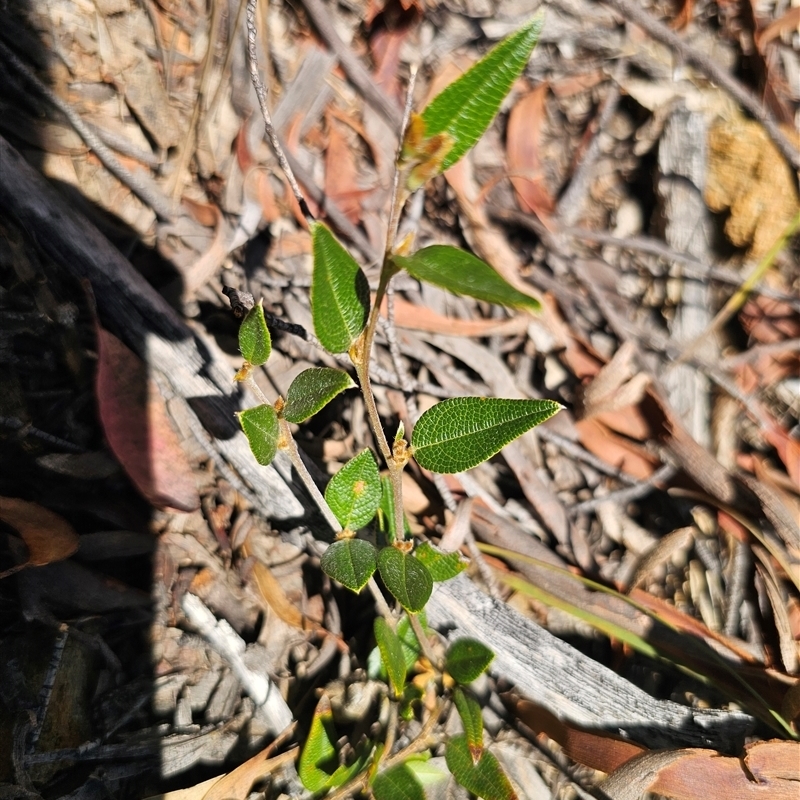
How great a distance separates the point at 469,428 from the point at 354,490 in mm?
313

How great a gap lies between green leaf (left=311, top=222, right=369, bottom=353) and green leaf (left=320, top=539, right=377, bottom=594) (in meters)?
0.40

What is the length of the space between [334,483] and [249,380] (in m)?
0.27

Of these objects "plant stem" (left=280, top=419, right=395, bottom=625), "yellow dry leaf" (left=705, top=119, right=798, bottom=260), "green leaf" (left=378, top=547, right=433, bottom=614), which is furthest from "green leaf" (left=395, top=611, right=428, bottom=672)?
"yellow dry leaf" (left=705, top=119, right=798, bottom=260)

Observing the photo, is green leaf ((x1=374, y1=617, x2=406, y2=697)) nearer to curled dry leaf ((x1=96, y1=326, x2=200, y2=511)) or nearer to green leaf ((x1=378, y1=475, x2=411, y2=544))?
green leaf ((x1=378, y1=475, x2=411, y2=544))

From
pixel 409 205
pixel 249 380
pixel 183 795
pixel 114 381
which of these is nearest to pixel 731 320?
pixel 409 205

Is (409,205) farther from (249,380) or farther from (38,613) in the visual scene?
(38,613)

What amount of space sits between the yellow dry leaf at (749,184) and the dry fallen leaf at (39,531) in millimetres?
2143

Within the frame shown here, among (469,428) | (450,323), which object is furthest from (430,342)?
(469,428)

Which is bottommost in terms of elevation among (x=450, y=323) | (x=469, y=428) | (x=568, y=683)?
(x=568, y=683)

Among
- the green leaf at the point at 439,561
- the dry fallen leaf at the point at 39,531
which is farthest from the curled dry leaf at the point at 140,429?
the green leaf at the point at 439,561

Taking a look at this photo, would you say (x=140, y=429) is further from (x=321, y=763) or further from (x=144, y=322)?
(x=321, y=763)

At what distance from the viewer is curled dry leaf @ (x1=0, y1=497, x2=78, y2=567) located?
150 centimetres

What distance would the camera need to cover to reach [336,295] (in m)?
1.04

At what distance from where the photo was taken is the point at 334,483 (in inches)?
51.2
